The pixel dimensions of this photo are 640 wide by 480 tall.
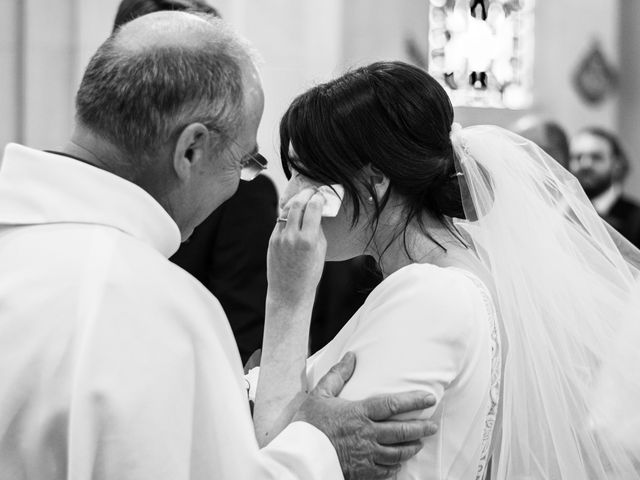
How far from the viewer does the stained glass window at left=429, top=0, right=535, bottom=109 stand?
10.4m

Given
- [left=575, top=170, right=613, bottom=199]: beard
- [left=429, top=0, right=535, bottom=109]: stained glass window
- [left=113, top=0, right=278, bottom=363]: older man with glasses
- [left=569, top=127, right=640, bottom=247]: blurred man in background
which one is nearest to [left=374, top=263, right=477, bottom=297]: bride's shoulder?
[left=113, top=0, right=278, bottom=363]: older man with glasses

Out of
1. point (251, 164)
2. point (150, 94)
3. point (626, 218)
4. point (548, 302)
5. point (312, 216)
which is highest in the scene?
point (150, 94)

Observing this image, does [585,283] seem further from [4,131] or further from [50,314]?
[4,131]

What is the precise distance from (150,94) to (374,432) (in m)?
0.90

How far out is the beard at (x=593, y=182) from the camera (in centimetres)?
745

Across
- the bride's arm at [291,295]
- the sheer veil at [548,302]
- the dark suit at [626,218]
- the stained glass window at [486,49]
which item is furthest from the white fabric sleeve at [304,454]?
the stained glass window at [486,49]

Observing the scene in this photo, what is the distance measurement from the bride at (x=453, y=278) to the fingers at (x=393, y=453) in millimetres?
69

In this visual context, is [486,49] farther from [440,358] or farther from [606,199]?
[440,358]

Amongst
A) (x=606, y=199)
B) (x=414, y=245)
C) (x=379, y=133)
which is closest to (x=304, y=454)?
(x=414, y=245)

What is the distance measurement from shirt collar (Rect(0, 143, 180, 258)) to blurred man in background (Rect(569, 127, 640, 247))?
5.60 metres

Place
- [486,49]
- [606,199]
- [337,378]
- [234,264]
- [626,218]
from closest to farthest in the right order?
[337,378] → [234,264] → [626,218] → [606,199] → [486,49]

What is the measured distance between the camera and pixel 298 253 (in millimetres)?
2590

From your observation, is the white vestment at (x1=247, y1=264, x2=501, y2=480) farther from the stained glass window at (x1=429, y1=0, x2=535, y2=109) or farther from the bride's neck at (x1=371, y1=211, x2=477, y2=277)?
the stained glass window at (x1=429, y1=0, x2=535, y2=109)

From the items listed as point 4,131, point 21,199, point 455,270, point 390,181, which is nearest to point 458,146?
point 390,181
